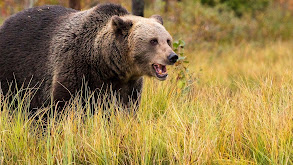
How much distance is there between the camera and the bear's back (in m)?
5.18

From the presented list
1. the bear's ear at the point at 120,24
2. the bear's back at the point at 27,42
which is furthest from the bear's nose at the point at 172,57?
the bear's back at the point at 27,42

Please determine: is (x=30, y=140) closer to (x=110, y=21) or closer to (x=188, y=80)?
(x=110, y=21)

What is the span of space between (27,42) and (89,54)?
1.03 metres

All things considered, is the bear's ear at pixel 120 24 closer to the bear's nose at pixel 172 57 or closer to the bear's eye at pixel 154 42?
the bear's eye at pixel 154 42

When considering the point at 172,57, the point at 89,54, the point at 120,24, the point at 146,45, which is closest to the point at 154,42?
the point at 146,45

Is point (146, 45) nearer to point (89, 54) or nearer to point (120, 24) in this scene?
point (120, 24)

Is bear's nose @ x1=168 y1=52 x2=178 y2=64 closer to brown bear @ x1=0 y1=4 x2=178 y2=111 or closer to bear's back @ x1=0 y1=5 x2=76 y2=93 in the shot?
brown bear @ x1=0 y1=4 x2=178 y2=111

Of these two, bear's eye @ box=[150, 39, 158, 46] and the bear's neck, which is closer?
bear's eye @ box=[150, 39, 158, 46]

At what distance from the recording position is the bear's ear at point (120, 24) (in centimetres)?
464

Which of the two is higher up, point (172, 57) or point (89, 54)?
point (172, 57)

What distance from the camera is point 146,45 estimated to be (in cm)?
467

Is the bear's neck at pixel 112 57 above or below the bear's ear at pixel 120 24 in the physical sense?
below

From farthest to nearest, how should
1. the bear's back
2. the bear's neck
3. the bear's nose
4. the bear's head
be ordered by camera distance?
the bear's back
the bear's neck
the bear's head
the bear's nose

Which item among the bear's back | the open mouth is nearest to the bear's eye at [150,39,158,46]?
the open mouth
